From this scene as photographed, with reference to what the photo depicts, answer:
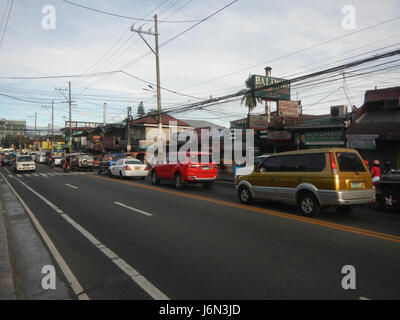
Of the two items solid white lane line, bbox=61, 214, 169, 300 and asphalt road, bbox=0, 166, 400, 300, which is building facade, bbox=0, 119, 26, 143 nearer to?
asphalt road, bbox=0, 166, 400, 300

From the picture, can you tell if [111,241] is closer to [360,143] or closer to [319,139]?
[360,143]

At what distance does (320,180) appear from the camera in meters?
8.41

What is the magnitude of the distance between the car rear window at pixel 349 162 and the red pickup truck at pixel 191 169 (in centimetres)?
820

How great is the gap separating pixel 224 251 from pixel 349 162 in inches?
194

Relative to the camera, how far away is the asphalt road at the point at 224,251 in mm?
4199

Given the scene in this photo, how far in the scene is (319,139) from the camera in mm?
21734

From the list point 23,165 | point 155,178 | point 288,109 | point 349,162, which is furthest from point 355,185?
point 23,165

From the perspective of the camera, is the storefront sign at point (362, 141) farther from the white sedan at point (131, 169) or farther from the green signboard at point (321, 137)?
the white sedan at point (131, 169)

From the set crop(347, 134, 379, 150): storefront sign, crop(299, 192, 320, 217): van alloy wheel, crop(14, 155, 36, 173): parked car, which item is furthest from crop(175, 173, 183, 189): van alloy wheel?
crop(14, 155, 36, 173): parked car

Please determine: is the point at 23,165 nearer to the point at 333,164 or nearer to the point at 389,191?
the point at 333,164

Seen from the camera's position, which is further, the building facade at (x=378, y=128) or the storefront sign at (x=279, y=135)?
the storefront sign at (x=279, y=135)

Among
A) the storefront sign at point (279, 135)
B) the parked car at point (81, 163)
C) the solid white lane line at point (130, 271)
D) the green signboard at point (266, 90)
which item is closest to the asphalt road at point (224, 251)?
the solid white lane line at point (130, 271)
